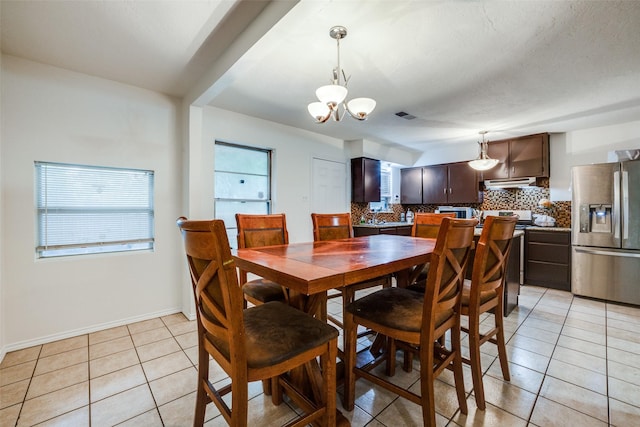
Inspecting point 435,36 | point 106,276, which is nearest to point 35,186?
point 106,276

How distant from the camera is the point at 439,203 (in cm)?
554

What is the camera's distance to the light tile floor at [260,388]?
60.4 inches

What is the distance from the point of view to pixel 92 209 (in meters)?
2.64

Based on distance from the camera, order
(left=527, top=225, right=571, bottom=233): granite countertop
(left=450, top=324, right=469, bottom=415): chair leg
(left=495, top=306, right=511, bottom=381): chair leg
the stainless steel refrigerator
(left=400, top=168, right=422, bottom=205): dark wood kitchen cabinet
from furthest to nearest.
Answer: (left=400, top=168, right=422, bottom=205): dark wood kitchen cabinet → (left=527, top=225, right=571, bottom=233): granite countertop → the stainless steel refrigerator → (left=495, top=306, right=511, bottom=381): chair leg → (left=450, top=324, right=469, bottom=415): chair leg

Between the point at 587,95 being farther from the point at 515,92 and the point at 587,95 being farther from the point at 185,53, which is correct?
the point at 185,53

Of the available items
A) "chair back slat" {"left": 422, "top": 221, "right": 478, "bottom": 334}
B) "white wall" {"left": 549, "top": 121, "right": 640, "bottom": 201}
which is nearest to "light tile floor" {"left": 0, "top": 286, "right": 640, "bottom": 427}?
"chair back slat" {"left": 422, "top": 221, "right": 478, "bottom": 334}

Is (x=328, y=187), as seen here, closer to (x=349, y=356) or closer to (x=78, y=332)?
(x=349, y=356)

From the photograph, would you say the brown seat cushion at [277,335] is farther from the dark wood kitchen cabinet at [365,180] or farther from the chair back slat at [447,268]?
the dark wood kitchen cabinet at [365,180]

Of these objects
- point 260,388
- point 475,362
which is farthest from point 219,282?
point 475,362

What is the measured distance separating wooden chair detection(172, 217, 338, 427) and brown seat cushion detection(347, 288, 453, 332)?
1.05ft

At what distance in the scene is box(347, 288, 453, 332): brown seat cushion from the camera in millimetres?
1386

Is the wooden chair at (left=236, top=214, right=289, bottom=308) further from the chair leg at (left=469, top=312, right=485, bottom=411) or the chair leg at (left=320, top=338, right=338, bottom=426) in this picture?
the chair leg at (left=469, top=312, right=485, bottom=411)

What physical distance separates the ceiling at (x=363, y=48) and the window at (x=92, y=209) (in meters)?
0.95

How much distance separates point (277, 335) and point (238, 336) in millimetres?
233
